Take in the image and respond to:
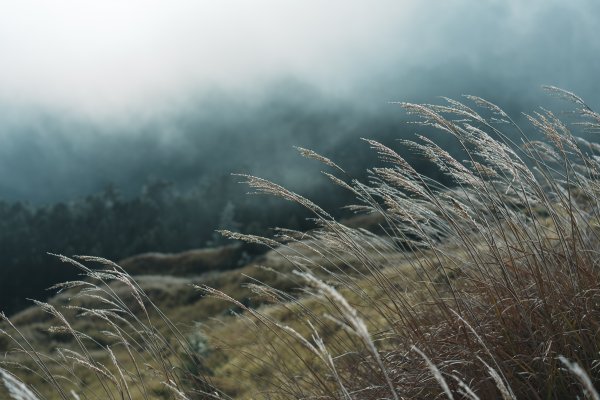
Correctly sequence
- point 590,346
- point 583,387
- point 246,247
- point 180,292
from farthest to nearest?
point 246,247 < point 180,292 < point 590,346 < point 583,387

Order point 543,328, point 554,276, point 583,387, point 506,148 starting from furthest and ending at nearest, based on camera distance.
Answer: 1. point 506,148
2. point 554,276
3. point 543,328
4. point 583,387

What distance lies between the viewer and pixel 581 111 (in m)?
4.52

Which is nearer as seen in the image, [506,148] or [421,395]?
[421,395]

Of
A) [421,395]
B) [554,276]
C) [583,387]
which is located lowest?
[421,395]

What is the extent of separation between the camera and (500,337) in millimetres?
3588

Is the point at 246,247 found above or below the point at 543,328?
below

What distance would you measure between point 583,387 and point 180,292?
101 metres

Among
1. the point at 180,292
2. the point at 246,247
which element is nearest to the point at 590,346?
the point at 180,292

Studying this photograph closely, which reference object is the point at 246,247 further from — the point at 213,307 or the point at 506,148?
the point at 506,148

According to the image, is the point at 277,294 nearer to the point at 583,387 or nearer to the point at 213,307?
the point at 583,387

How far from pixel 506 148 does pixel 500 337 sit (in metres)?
1.31

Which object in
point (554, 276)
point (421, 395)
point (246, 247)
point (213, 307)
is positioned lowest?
point (246, 247)

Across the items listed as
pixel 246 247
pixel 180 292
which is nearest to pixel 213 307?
pixel 180 292

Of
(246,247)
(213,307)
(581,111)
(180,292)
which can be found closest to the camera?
(581,111)
